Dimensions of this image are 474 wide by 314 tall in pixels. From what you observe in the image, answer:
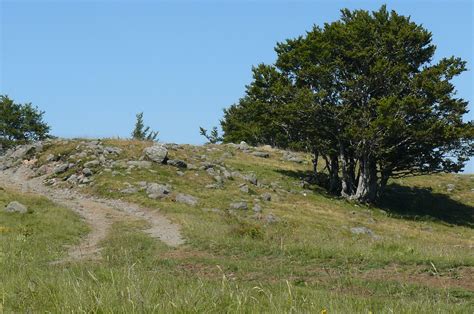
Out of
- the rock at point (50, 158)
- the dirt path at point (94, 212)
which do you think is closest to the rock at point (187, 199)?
the dirt path at point (94, 212)

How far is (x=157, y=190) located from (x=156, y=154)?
8.21 m

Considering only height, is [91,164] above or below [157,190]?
above

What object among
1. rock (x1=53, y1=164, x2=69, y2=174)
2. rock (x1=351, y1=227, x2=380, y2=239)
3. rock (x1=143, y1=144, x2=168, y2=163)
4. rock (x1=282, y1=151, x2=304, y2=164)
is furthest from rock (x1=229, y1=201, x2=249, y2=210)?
rock (x1=282, y1=151, x2=304, y2=164)

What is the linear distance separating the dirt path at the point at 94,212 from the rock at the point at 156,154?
24.3 feet

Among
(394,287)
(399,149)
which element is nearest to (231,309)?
(394,287)

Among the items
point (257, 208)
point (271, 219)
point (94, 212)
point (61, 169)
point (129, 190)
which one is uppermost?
point (61, 169)

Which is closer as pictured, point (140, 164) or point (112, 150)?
point (140, 164)

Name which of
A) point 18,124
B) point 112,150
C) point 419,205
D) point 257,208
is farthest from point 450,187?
point 18,124

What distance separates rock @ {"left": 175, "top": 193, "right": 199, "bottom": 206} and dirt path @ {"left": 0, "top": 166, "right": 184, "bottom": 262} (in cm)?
276

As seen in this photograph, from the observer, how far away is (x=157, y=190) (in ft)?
113

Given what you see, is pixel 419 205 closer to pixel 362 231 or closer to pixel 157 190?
pixel 362 231

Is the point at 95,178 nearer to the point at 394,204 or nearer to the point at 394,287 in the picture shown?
the point at 394,204

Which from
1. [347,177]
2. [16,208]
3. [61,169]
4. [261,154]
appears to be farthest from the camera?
[261,154]

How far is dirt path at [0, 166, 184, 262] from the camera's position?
2069 cm
